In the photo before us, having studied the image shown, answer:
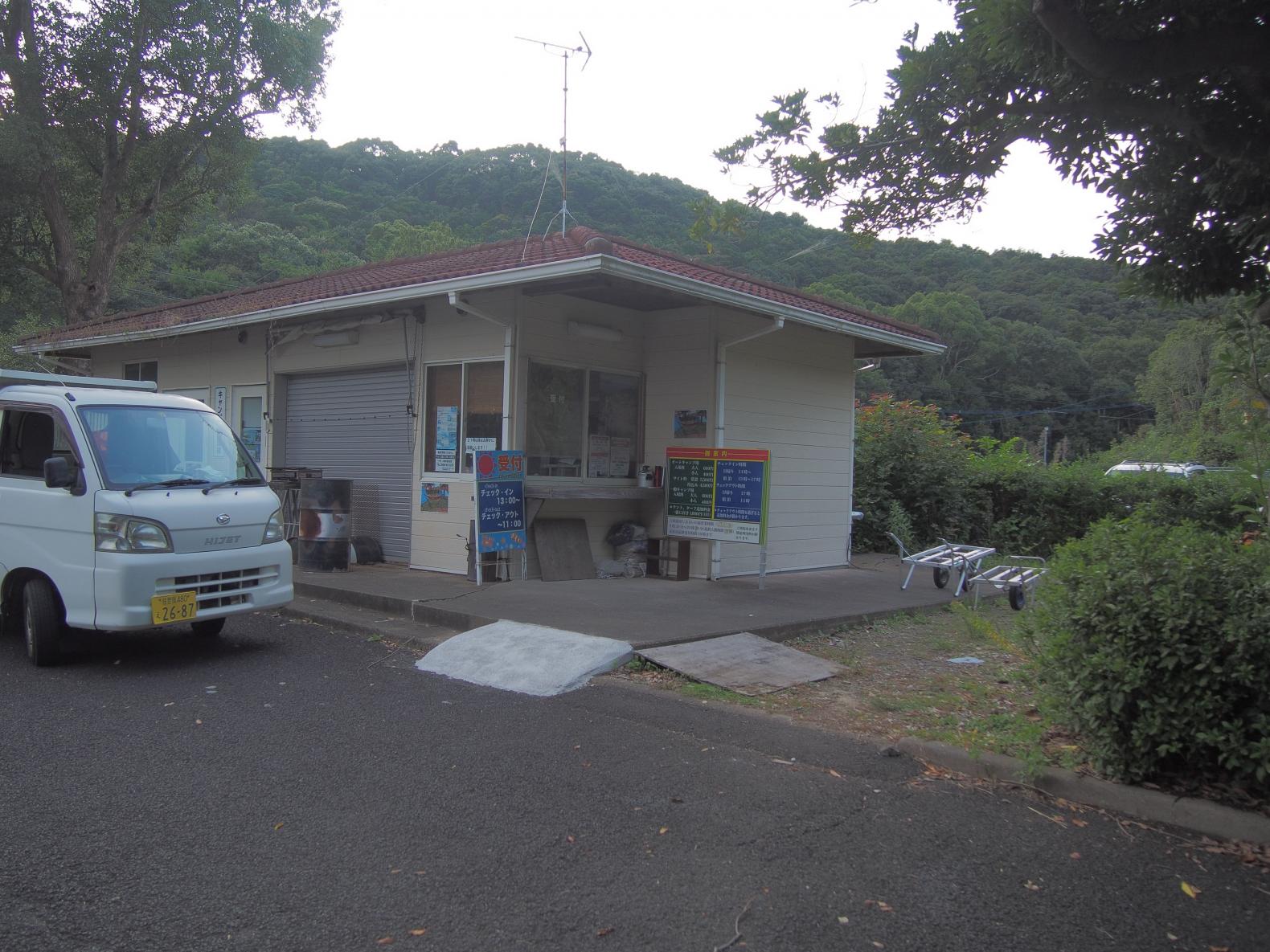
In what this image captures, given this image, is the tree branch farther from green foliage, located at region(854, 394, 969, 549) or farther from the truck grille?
green foliage, located at region(854, 394, 969, 549)

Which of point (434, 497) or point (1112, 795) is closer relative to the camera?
point (1112, 795)

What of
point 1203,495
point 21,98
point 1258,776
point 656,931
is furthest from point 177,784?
point 21,98

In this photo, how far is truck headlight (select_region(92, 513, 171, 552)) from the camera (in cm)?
646

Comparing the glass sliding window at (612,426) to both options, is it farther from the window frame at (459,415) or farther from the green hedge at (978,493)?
the green hedge at (978,493)

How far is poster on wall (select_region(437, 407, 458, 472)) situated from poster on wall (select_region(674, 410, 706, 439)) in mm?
2643

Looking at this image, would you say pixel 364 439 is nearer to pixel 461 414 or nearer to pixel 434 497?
pixel 434 497

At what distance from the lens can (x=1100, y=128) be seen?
204 inches

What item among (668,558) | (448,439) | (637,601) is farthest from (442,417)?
(637,601)

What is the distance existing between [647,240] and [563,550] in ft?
33.0

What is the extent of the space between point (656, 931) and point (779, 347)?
30.7ft

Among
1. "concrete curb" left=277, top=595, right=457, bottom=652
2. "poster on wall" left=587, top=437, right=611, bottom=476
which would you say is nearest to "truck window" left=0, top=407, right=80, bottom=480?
"concrete curb" left=277, top=595, right=457, bottom=652

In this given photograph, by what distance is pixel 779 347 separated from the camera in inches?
462

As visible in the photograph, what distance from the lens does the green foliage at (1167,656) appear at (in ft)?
12.9

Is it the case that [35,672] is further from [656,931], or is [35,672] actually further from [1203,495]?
[1203,495]
